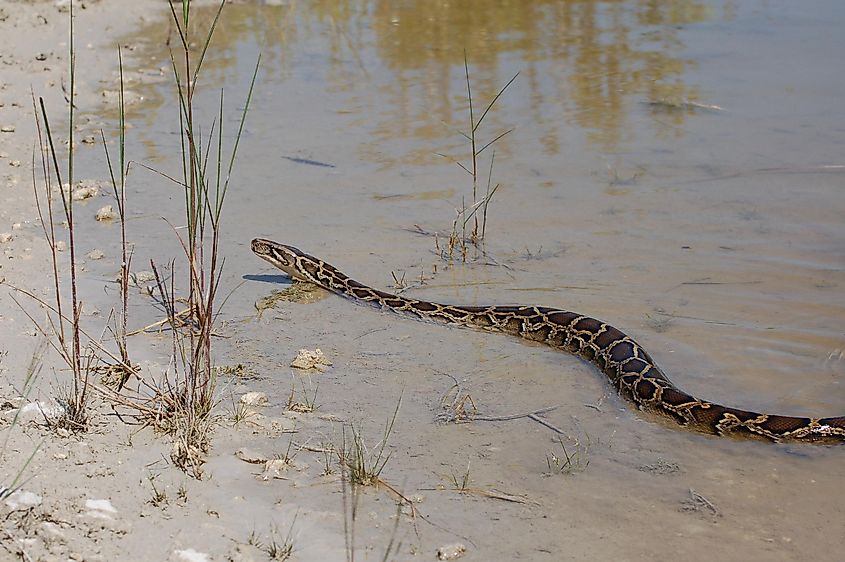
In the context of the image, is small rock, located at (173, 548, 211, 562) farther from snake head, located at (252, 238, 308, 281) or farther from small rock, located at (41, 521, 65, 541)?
snake head, located at (252, 238, 308, 281)

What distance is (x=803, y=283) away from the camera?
9328 mm

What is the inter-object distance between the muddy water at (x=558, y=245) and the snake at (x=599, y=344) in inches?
5.8

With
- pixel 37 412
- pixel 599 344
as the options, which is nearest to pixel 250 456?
pixel 37 412

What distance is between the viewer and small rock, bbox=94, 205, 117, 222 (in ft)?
34.3

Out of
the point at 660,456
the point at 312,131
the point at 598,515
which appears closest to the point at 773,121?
the point at 312,131

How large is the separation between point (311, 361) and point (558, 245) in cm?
345

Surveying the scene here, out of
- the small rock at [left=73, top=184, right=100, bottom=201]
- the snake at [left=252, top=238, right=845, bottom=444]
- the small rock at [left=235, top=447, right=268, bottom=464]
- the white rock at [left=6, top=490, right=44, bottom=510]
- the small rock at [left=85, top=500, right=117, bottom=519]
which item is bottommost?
the snake at [left=252, top=238, right=845, bottom=444]

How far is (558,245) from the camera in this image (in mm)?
10219

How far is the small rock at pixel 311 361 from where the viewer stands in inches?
301

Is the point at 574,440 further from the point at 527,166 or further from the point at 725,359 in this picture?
the point at 527,166

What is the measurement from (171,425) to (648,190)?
692cm

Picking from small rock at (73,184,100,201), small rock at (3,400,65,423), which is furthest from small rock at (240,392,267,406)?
small rock at (73,184,100,201)

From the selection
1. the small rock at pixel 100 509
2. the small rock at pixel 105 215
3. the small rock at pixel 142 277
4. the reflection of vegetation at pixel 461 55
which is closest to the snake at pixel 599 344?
the small rock at pixel 142 277

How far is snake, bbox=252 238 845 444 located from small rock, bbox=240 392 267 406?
218 cm
